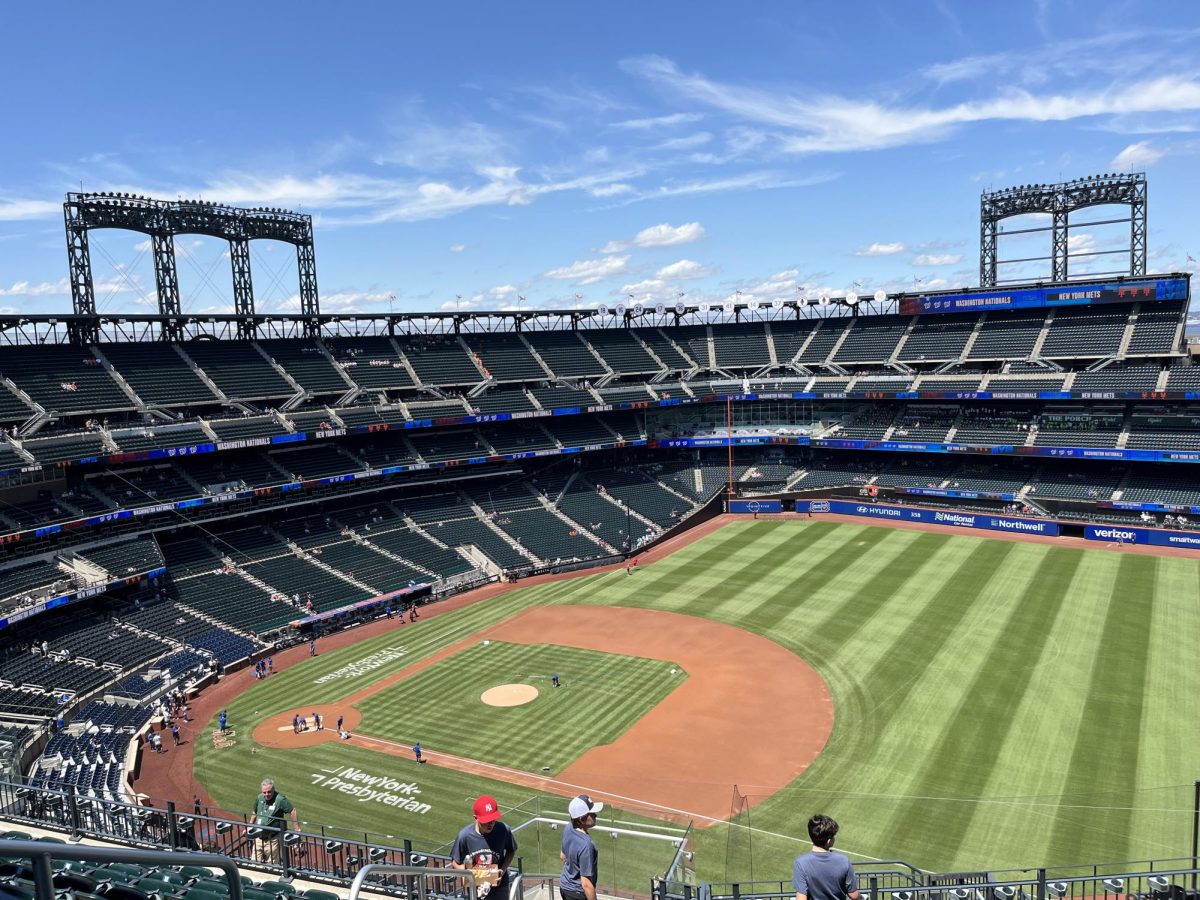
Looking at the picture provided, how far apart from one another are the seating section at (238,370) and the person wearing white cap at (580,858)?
62345 millimetres

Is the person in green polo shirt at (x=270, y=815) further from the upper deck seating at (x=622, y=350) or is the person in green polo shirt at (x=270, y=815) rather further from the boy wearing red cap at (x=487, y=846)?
the upper deck seating at (x=622, y=350)

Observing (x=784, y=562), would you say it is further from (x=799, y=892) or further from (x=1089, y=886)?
(x=799, y=892)

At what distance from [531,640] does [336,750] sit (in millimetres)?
14636

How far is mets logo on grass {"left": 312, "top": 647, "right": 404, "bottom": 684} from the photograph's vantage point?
140 ft

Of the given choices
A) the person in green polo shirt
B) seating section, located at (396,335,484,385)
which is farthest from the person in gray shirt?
seating section, located at (396,335,484,385)

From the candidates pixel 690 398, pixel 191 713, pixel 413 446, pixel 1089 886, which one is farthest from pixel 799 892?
pixel 690 398

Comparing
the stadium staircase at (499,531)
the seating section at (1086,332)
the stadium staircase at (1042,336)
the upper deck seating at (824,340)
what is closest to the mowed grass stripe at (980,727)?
the stadium staircase at (499,531)

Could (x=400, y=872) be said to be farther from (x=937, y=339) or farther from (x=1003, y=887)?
(x=937, y=339)

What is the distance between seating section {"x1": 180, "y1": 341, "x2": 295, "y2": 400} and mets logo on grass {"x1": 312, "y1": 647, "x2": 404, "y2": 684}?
96.6 feet

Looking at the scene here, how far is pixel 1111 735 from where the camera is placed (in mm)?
31109

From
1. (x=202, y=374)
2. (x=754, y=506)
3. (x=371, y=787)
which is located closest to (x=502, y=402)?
(x=202, y=374)

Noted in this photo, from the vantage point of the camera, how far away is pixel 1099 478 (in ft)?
220

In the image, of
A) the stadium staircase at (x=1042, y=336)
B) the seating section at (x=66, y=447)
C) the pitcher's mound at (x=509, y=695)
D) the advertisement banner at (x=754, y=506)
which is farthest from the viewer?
the advertisement banner at (x=754, y=506)

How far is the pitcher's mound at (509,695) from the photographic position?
1503 inches
